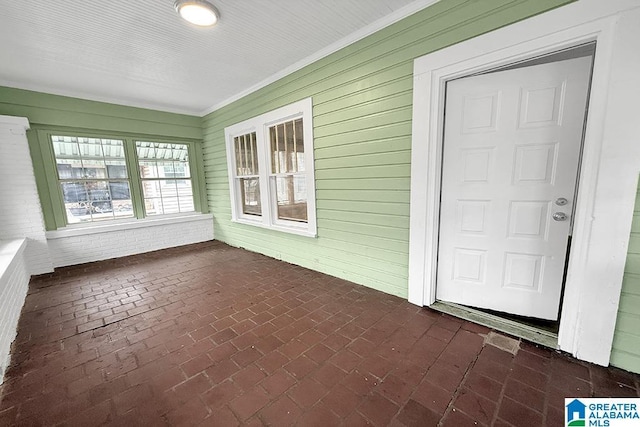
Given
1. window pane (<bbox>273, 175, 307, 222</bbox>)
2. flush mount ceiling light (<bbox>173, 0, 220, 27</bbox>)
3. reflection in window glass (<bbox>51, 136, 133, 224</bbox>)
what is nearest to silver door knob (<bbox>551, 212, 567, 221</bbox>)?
window pane (<bbox>273, 175, 307, 222</bbox>)

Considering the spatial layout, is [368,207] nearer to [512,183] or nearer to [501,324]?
[512,183]

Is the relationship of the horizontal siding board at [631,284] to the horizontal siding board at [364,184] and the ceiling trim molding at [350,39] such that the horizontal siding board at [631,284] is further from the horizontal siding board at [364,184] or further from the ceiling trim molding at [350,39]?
the ceiling trim molding at [350,39]

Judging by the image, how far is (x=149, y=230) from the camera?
4824mm

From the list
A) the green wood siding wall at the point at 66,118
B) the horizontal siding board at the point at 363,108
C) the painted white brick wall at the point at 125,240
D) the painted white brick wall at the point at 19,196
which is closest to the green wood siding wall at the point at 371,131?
the horizontal siding board at the point at 363,108

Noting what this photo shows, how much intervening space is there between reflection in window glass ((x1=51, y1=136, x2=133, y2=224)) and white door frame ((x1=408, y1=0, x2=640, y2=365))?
17.8ft

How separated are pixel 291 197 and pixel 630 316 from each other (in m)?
3.55

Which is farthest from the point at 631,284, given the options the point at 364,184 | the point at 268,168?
the point at 268,168

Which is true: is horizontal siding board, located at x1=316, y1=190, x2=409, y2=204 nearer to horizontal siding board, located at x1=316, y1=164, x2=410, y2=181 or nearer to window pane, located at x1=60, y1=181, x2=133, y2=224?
horizontal siding board, located at x1=316, y1=164, x2=410, y2=181

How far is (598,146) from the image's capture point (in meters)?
1.56

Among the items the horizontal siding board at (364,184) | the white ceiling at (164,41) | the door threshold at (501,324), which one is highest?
the white ceiling at (164,41)

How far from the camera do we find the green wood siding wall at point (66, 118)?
3.63 m

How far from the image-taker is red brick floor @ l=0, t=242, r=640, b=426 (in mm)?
1399

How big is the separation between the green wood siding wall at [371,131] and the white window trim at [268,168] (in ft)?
0.38

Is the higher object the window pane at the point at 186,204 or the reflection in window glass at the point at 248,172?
the reflection in window glass at the point at 248,172
